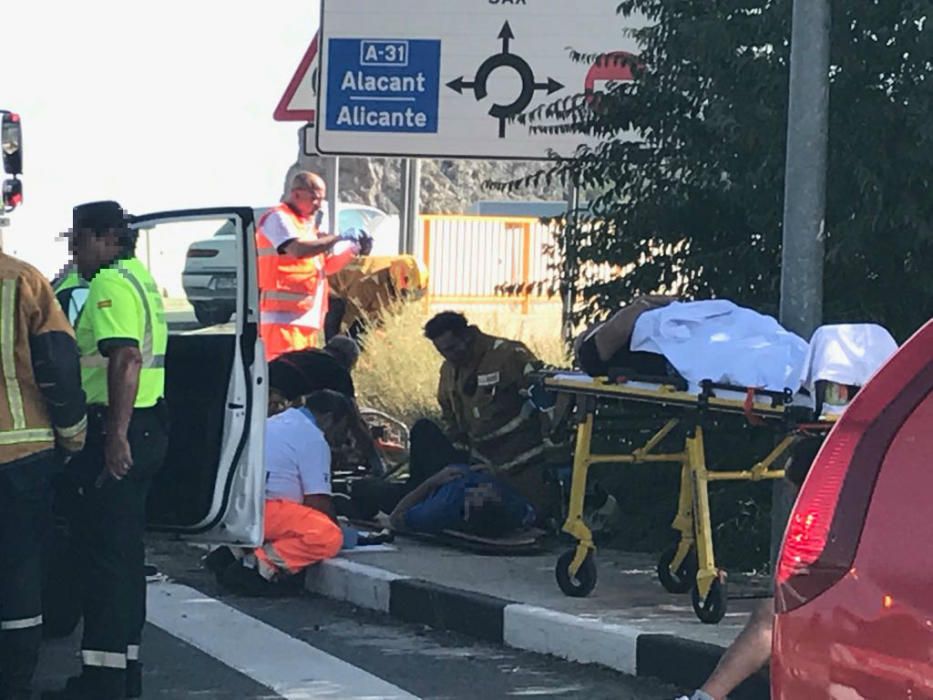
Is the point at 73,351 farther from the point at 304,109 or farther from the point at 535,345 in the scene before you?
the point at 535,345

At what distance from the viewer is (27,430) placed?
6.62 m

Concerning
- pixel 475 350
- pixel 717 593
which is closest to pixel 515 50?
pixel 475 350

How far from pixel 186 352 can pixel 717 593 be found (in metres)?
2.37

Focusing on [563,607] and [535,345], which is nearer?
[563,607]

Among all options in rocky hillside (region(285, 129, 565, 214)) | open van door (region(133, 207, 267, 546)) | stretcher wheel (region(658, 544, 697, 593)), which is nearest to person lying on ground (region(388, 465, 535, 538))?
stretcher wheel (region(658, 544, 697, 593))

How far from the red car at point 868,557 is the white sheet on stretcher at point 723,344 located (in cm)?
333

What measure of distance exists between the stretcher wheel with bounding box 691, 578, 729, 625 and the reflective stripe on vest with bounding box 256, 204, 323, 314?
505 cm

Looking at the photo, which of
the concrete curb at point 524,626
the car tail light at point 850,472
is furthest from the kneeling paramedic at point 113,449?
the car tail light at point 850,472

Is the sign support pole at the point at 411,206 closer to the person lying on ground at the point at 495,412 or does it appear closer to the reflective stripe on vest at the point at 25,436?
the person lying on ground at the point at 495,412

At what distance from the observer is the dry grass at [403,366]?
46.2 ft

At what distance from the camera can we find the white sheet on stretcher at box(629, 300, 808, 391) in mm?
7312

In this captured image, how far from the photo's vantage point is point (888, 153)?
8.53 metres

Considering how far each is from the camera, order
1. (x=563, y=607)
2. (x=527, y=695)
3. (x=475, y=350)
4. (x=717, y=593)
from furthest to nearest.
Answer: (x=475, y=350)
(x=563, y=607)
(x=717, y=593)
(x=527, y=695)

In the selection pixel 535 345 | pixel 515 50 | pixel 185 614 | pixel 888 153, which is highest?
pixel 515 50
